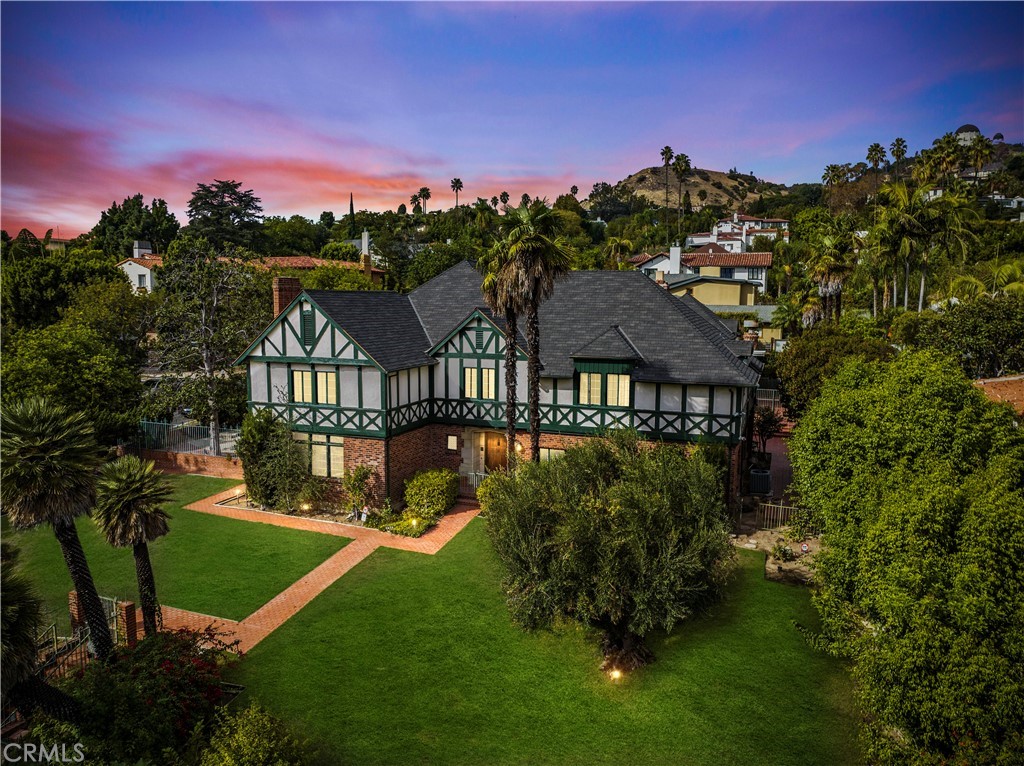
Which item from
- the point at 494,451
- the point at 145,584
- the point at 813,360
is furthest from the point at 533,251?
the point at 813,360

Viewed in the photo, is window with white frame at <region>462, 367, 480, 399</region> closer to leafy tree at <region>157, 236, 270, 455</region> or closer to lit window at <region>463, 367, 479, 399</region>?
lit window at <region>463, 367, 479, 399</region>

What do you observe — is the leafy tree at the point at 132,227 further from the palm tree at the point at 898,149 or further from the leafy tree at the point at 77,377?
the palm tree at the point at 898,149

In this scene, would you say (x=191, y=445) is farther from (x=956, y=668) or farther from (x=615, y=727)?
(x=956, y=668)

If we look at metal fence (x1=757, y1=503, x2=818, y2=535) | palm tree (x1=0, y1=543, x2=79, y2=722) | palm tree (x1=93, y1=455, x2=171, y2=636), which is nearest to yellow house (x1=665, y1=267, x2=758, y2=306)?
metal fence (x1=757, y1=503, x2=818, y2=535)

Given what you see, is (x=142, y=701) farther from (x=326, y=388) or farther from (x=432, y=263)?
(x=432, y=263)

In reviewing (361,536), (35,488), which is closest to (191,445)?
(361,536)

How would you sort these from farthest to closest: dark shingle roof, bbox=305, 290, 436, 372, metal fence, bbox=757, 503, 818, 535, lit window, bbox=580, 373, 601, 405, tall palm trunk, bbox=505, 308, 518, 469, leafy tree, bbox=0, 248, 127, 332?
leafy tree, bbox=0, 248, 127, 332, dark shingle roof, bbox=305, 290, 436, 372, lit window, bbox=580, 373, 601, 405, metal fence, bbox=757, 503, 818, 535, tall palm trunk, bbox=505, 308, 518, 469

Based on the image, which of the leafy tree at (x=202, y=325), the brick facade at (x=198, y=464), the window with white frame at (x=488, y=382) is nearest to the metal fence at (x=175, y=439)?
the brick facade at (x=198, y=464)
